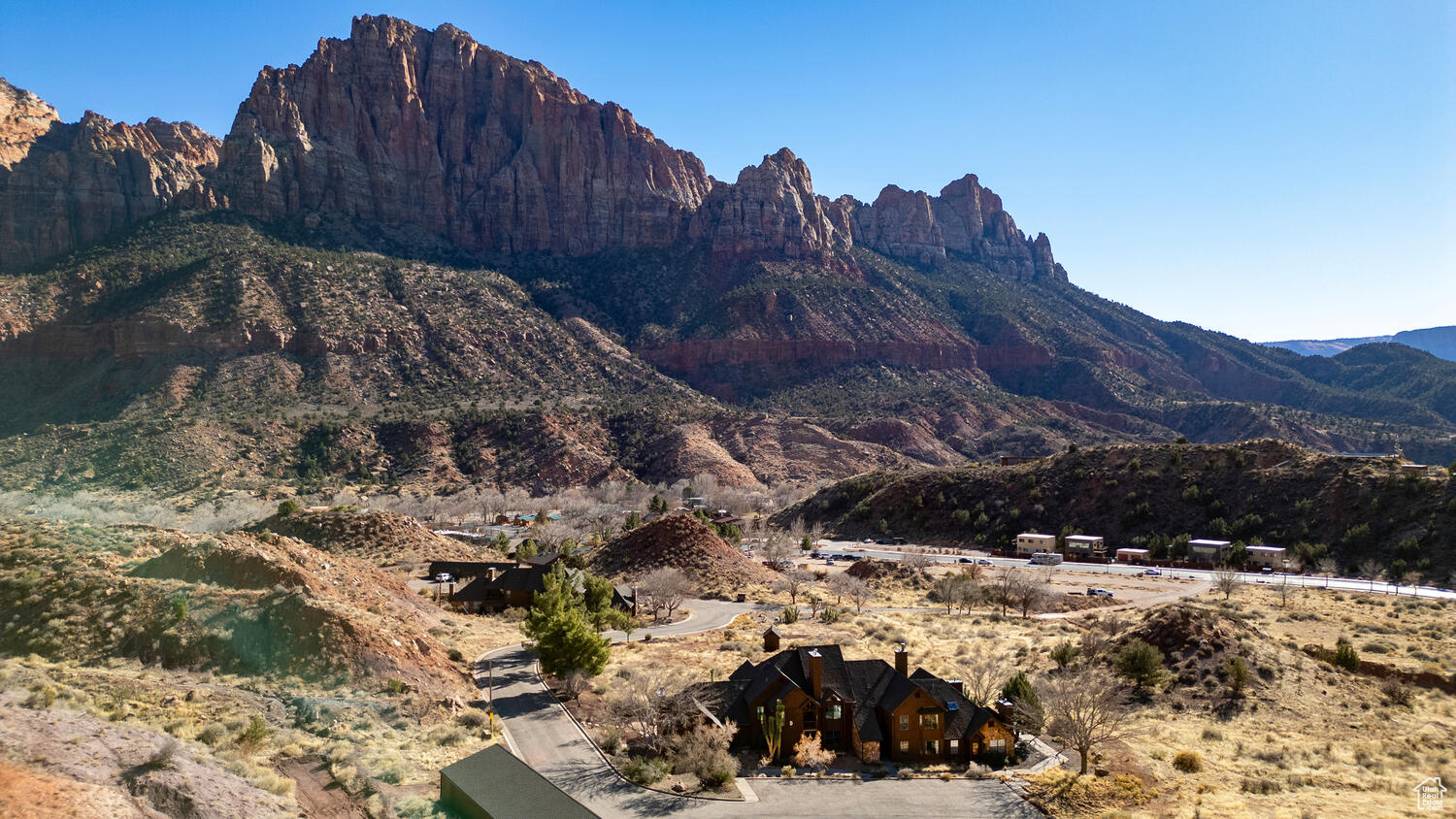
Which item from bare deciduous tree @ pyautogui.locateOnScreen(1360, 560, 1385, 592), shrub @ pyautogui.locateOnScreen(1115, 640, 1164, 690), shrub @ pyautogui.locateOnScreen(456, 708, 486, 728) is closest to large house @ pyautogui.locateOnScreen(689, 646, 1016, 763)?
shrub @ pyautogui.locateOnScreen(456, 708, 486, 728)

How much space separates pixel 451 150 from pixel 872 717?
527 feet

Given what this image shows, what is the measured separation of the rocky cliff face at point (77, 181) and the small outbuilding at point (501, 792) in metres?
128

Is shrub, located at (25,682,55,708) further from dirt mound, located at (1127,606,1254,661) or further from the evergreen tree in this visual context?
dirt mound, located at (1127,606,1254,661)

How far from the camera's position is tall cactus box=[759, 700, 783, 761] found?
25344 millimetres

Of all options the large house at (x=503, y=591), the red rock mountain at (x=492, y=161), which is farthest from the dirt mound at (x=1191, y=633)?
the red rock mountain at (x=492, y=161)

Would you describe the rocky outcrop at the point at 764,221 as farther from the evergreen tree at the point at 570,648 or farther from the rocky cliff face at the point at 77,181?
the evergreen tree at the point at 570,648

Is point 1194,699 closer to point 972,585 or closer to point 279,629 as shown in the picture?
point 972,585

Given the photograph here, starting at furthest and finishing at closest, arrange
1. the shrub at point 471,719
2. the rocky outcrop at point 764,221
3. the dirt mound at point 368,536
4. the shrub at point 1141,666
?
the rocky outcrop at point 764,221, the dirt mound at point 368,536, the shrub at point 1141,666, the shrub at point 471,719

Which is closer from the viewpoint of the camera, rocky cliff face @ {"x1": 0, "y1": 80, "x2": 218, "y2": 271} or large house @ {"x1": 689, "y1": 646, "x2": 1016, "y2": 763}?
large house @ {"x1": 689, "y1": 646, "x2": 1016, "y2": 763}

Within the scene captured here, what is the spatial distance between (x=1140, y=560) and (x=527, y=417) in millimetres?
69667

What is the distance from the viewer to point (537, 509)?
86.2m

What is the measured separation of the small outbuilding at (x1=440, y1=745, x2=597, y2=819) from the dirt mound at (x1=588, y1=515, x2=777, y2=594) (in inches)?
1364

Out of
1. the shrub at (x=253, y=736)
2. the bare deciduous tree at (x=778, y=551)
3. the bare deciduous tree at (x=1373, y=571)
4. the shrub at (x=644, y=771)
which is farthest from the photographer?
the bare deciduous tree at (x=778, y=551)

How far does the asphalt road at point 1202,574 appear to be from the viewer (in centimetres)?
5153
